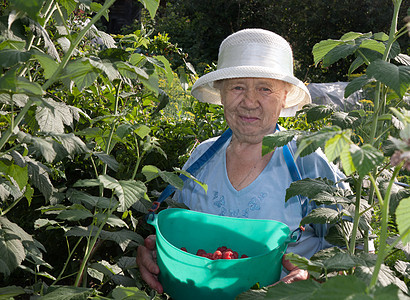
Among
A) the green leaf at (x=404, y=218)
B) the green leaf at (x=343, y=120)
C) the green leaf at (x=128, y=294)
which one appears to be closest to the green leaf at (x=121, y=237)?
the green leaf at (x=128, y=294)

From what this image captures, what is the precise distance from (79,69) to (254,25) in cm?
1139

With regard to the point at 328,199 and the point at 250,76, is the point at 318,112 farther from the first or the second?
the point at 250,76

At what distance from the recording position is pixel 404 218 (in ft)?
2.93

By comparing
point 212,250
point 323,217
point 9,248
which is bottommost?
point 212,250

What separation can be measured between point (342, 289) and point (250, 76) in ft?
5.09

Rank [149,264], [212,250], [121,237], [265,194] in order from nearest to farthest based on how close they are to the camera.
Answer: [121,237], [149,264], [212,250], [265,194]

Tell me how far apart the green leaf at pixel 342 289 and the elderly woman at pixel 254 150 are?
1.43 metres

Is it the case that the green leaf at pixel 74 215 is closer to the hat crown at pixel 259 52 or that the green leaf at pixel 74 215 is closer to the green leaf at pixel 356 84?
the green leaf at pixel 356 84

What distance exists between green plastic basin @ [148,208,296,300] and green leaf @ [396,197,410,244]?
2.49ft

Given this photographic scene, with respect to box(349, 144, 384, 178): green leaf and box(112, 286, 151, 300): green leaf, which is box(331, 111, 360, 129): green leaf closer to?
box(349, 144, 384, 178): green leaf

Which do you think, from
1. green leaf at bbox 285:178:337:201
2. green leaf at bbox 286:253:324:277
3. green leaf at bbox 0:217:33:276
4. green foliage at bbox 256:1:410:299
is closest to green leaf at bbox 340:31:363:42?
A: green foliage at bbox 256:1:410:299

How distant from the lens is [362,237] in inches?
66.7

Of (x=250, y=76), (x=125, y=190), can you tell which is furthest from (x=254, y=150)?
(x=125, y=190)

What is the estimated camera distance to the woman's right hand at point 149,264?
6.19 ft
